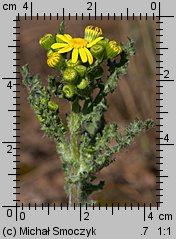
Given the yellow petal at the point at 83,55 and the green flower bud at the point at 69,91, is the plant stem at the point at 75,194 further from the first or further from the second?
the yellow petal at the point at 83,55

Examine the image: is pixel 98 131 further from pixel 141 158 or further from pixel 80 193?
pixel 141 158

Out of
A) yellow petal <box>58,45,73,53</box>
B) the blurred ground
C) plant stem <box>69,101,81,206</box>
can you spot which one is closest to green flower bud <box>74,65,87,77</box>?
yellow petal <box>58,45,73,53</box>

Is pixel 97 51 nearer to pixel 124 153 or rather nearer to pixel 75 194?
pixel 75 194

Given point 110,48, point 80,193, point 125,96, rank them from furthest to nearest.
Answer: point 125,96 → point 80,193 → point 110,48

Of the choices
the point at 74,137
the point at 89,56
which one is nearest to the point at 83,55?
the point at 89,56

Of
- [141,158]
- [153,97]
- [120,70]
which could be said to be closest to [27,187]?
[141,158]

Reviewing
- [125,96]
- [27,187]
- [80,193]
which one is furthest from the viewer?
[125,96]

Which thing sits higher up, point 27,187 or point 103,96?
point 103,96
